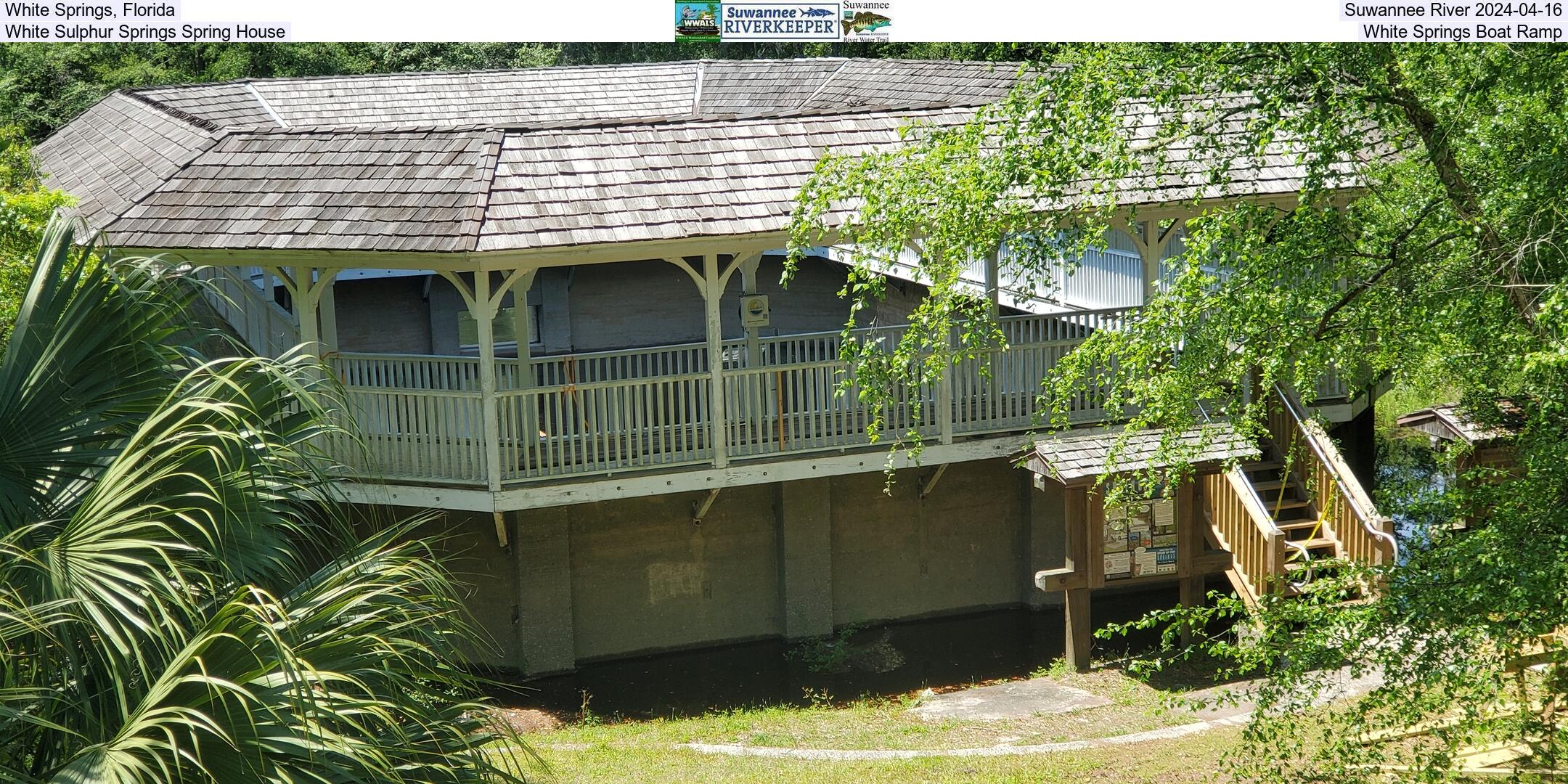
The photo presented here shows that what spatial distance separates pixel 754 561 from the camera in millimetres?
18359

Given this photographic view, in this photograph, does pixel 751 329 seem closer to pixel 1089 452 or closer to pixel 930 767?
pixel 1089 452

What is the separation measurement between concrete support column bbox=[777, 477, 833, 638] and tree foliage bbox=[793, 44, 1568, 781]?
286 inches

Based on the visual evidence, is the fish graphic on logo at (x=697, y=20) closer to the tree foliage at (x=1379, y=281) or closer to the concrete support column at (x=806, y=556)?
the tree foliage at (x=1379, y=281)

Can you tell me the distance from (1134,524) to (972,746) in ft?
12.5

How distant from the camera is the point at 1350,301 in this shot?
32.6 ft

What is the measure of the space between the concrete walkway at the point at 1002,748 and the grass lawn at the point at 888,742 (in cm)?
11

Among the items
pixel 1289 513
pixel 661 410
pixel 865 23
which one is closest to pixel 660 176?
pixel 661 410

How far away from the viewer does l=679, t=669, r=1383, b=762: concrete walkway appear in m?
13.5

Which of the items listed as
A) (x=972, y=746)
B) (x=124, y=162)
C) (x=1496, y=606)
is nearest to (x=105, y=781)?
(x=1496, y=606)

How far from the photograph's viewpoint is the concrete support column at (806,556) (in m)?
18.1

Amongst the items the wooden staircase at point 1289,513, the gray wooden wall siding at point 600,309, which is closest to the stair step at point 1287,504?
the wooden staircase at point 1289,513

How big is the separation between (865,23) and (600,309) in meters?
18.3

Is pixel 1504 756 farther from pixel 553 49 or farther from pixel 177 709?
pixel 553 49

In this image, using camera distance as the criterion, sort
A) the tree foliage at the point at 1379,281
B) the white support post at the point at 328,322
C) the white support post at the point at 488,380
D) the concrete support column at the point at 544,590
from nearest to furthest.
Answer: the tree foliage at the point at 1379,281 → the white support post at the point at 488,380 → the white support post at the point at 328,322 → the concrete support column at the point at 544,590
